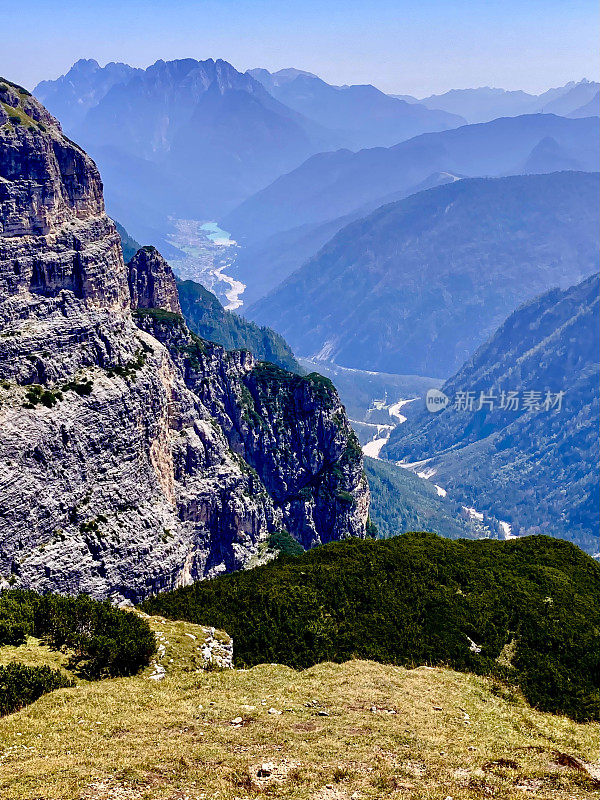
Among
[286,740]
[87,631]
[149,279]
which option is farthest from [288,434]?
[286,740]

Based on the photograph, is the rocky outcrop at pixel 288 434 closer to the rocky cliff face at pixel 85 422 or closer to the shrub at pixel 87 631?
the rocky cliff face at pixel 85 422

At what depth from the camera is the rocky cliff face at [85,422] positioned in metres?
99.8

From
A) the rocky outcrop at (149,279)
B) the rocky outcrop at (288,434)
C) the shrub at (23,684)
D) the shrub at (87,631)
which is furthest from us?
the rocky outcrop at (288,434)

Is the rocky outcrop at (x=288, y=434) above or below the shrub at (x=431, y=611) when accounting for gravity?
above

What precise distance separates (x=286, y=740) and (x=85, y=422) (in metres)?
79.9

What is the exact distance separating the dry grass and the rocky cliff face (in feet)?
175

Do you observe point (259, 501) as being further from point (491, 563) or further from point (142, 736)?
point (142, 736)

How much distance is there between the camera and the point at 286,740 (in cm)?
3672

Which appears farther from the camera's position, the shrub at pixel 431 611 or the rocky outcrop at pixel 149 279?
the rocky outcrop at pixel 149 279

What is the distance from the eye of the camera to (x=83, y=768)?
31797 mm

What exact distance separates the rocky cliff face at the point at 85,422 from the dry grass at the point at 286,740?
53.2m

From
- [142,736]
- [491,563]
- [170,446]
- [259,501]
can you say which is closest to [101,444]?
[170,446]

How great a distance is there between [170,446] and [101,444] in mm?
23032

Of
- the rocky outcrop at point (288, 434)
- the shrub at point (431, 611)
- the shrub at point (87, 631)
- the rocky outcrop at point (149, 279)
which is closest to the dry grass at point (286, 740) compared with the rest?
the shrub at point (87, 631)
